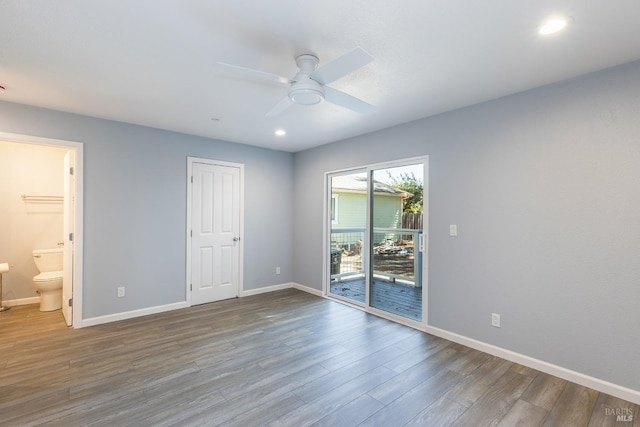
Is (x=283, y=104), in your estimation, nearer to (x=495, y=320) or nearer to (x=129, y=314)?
(x=495, y=320)

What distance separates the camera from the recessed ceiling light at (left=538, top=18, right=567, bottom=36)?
1.82m

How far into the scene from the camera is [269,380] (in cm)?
246

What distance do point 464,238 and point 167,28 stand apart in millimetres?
3239

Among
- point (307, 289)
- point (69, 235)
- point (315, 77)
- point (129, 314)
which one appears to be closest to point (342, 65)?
point (315, 77)

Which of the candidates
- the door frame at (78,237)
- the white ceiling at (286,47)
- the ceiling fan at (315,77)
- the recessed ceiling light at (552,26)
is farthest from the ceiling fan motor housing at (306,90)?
the door frame at (78,237)

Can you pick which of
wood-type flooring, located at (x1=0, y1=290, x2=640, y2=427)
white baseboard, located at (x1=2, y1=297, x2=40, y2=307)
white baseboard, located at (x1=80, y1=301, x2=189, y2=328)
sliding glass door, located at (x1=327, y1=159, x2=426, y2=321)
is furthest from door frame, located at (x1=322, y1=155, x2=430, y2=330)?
white baseboard, located at (x1=2, y1=297, x2=40, y2=307)

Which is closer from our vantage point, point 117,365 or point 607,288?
point 607,288

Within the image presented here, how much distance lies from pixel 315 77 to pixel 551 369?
3.14 meters

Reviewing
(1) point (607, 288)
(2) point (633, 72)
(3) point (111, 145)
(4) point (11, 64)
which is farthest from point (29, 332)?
(2) point (633, 72)

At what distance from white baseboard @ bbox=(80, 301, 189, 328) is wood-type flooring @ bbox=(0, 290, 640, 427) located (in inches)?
4.8

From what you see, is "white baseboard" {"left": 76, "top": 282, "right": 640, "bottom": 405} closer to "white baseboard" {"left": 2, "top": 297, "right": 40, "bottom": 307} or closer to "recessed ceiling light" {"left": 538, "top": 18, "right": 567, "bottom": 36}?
"white baseboard" {"left": 2, "top": 297, "right": 40, "bottom": 307}

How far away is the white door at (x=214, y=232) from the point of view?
4520mm

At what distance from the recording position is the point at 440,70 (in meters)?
2.45

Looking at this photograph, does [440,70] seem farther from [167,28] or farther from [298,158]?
[298,158]
